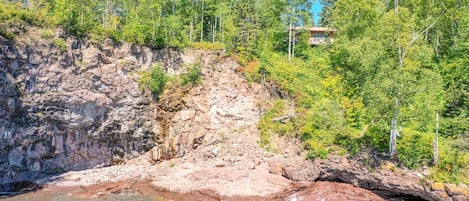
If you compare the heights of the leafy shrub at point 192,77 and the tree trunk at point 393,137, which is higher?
the leafy shrub at point 192,77

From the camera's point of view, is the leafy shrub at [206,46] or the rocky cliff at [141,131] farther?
the leafy shrub at [206,46]

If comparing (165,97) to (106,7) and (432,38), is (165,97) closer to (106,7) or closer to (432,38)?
(106,7)

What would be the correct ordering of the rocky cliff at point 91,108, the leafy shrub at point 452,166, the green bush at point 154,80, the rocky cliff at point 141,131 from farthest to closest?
the green bush at point 154,80
the rocky cliff at point 91,108
the rocky cliff at point 141,131
the leafy shrub at point 452,166

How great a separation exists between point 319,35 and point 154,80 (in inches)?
1181

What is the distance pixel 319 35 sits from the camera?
1956 inches

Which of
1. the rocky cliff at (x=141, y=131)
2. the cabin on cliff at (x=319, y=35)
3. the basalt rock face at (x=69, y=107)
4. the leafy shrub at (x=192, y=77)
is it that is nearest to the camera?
the rocky cliff at (x=141, y=131)

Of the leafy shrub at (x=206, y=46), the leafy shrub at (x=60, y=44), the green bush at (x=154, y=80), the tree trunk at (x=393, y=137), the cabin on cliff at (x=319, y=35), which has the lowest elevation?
the tree trunk at (x=393, y=137)

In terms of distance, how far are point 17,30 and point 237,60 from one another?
59.8 ft

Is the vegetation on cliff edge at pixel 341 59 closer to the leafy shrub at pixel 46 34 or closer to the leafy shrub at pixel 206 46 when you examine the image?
the leafy shrub at pixel 206 46

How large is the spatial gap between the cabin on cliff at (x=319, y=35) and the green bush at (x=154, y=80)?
56.6ft

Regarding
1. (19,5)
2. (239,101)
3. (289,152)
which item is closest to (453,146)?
(289,152)

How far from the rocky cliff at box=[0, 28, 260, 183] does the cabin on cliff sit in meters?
14.0

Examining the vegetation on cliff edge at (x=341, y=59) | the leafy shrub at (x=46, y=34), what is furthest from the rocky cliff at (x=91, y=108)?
the vegetation on cliff edge at (x=341, y=59)

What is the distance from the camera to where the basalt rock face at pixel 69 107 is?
22.5m
